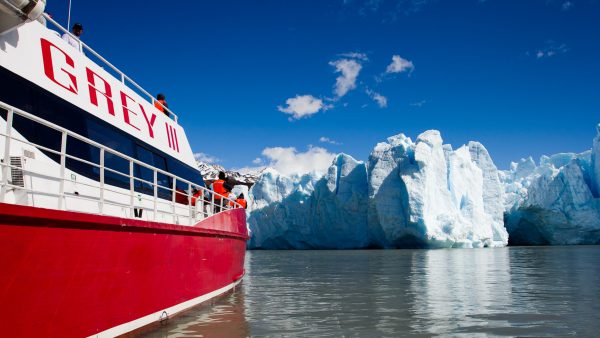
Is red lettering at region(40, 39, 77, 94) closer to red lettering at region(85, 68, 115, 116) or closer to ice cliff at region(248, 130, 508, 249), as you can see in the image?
red lettering at region(85, 68, 115, 116)

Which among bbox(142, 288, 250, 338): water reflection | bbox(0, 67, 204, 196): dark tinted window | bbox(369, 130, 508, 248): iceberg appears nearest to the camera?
bbox(0, 67, 204, 196): dark tinted window

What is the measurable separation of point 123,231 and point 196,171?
5410 mm

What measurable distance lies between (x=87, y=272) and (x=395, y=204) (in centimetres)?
3678

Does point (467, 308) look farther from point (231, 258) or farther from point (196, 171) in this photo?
point (196, 171)

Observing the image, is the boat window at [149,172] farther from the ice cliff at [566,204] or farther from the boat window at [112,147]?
the ice cliff at [566,204]

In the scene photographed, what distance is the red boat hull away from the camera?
3475 mm

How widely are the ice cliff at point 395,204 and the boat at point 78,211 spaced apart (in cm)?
3260

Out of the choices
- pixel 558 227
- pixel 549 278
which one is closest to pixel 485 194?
pixel 558 227

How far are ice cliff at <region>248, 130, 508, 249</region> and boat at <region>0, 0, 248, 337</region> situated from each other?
32.6 metres

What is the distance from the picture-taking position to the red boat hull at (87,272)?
11.4 feet

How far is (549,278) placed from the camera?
11844 mm

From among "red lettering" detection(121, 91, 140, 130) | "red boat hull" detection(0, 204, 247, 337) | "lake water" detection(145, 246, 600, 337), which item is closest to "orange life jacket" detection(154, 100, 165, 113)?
"red lettering" detection(121, 91, 140, 130)

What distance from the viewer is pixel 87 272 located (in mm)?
4191

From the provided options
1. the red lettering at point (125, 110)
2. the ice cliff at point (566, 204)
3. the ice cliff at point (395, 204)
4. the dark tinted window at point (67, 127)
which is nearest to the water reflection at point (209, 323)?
the dark tinted window at point (67, 127)
